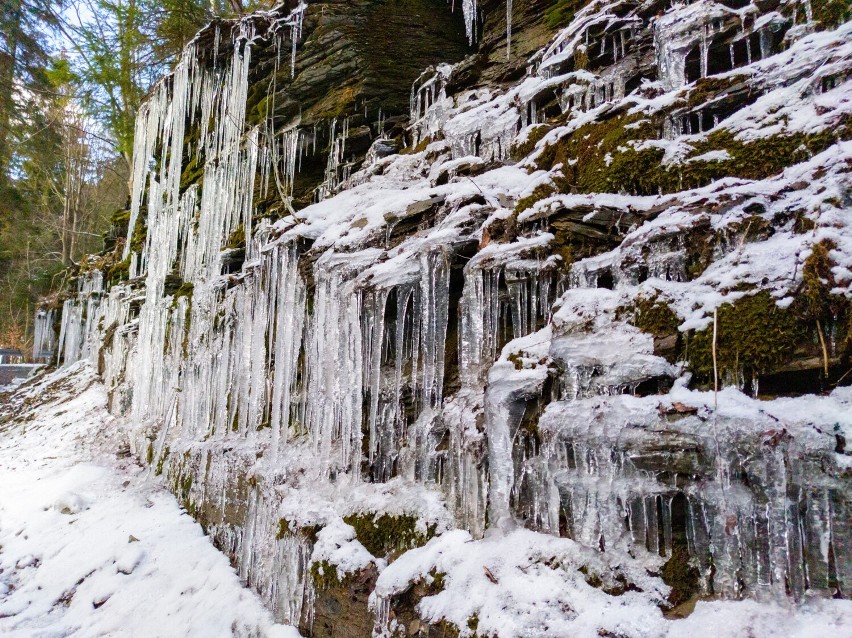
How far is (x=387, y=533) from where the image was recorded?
309 cm

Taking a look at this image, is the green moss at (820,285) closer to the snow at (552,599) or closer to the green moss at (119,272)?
the snow at (552,599)

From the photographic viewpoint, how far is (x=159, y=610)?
4.28m

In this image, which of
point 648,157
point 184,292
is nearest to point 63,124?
point 184,292

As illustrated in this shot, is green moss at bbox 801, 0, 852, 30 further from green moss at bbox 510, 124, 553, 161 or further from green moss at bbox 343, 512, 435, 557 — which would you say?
green moss at bbox 343, 512, 435, 557

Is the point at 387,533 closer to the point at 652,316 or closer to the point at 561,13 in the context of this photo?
the point at 652,316

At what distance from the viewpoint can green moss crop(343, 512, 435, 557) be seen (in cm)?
292

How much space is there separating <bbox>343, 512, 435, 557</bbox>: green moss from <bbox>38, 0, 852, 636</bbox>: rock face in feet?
0.06

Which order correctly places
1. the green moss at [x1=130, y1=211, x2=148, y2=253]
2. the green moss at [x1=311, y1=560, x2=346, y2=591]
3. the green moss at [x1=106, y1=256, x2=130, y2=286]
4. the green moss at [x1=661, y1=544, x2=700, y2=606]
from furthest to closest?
the green moss at [x1=106, y1=256, x2=130, y2=286] → the green moss at [x1=130, y1=211, x2=148, y2=253] → the green moss at [x1=311, y1=560, x2=346, y2=591] → the green moss at [x1=661, y1=544, x2=700, y2=606]

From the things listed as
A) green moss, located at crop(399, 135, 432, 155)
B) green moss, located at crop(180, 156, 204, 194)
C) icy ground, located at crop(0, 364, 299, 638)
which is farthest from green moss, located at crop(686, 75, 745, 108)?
green moss, located at crop(180, 156, 204, 194)

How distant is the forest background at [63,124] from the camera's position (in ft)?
37.8

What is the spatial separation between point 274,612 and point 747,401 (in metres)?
3.74

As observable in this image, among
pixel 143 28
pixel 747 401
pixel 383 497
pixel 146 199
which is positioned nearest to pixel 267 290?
pixel 383 497

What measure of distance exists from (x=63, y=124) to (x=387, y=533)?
20.4 meters

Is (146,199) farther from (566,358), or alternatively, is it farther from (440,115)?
(566,358)
